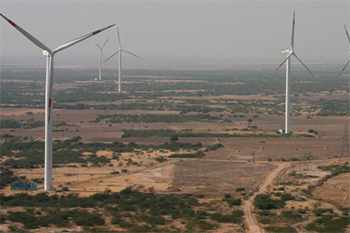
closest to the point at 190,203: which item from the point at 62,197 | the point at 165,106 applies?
the point at 62,197

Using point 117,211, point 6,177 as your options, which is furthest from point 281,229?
point 6,177

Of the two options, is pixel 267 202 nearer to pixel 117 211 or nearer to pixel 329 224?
pixel 329 224

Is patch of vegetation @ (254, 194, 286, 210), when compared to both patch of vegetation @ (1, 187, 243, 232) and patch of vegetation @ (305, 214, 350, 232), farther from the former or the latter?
patch of vegetation @ (305, 214, 350, 232)

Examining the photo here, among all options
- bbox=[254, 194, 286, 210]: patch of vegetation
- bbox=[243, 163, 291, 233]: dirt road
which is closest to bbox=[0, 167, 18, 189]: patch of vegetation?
bbox=[243, 163, 291, 233]: dirt road

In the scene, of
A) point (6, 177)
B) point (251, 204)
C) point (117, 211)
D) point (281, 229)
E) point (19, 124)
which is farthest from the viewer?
point (19, 124)

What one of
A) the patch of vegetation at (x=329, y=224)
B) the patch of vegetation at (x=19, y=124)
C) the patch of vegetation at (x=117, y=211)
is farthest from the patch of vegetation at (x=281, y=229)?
the patch of vegetation at (x=19, y=124)

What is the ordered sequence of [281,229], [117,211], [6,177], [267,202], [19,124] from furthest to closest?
1. [19,124]
2. [6,177]
3. [267,202]
4. [117,211]
5. [281,229]

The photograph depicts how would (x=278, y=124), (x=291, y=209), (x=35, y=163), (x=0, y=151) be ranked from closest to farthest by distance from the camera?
(x=291, y=209) < (x=35, y=163) < (x=0, y=151) < (x=278, y=124)

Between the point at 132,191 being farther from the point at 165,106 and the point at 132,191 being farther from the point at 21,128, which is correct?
the point at 165,106
